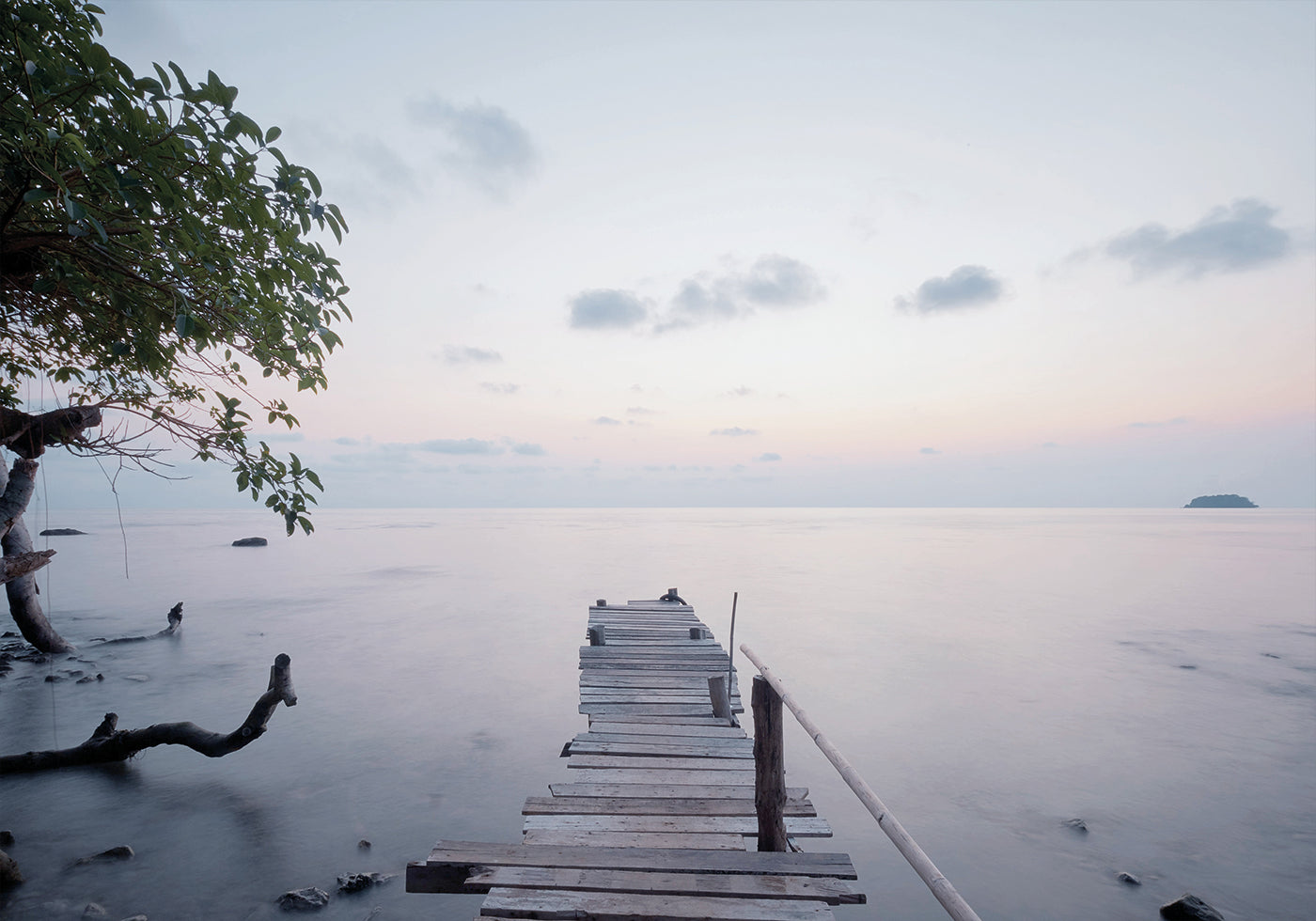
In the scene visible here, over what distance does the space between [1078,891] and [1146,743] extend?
7013mm

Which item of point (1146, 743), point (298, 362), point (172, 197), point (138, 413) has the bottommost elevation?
point (1146, 743)

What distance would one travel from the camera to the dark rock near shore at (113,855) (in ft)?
26.1

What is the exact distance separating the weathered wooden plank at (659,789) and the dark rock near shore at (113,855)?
573cm

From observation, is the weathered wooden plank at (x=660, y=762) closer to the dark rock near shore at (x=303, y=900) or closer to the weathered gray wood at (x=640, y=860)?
the weathered gray wood at (x=640, y=860)

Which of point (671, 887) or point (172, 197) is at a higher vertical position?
point (172, 197)

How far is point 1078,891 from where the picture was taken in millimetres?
7965

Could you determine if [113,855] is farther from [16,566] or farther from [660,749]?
[660,749]

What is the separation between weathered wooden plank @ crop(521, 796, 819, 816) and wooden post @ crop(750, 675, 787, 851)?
765 millimetres

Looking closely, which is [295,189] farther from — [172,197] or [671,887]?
[671,887]

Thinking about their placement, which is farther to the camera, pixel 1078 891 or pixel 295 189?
pixel 1078 891

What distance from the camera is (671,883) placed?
4.72m

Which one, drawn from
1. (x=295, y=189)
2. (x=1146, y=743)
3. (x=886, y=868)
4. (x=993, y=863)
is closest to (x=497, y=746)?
(x=886, y=868)

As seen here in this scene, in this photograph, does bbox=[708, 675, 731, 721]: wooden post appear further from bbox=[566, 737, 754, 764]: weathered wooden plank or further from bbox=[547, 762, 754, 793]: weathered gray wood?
bbox=[547, 762, 754, 793]: weathered gray wood

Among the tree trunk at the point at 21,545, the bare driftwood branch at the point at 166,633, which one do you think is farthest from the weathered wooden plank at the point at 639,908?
the bare driftwood branch at the point at 166,633
